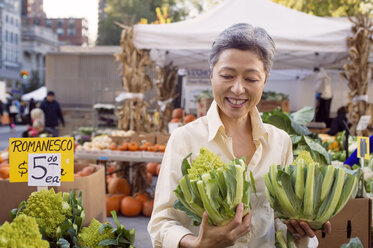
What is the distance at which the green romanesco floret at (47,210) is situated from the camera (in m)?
1.53

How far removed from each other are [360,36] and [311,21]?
31.3 inches

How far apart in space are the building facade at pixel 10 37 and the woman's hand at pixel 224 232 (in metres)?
59.4

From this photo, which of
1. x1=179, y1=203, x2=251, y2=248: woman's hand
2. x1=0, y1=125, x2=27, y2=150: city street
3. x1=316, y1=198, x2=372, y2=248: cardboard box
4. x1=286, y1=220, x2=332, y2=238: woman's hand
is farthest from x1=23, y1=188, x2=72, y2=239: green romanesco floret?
x1=0, y1=125, x2=27, y2=150: city street

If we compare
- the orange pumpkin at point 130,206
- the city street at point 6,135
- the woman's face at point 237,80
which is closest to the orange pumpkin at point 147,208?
the orange pumpkin at point 130,206

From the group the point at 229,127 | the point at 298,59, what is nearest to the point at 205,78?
the point at 298,59

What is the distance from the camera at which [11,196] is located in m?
2.17

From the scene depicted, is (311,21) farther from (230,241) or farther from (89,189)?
(230,241)

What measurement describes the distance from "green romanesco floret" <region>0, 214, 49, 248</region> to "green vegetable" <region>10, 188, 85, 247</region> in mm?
381

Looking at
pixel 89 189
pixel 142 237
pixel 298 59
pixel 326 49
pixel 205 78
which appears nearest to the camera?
pixel 89 189

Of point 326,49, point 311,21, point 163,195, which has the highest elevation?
point 311,21

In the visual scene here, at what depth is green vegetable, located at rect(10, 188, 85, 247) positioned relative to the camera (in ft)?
5.00

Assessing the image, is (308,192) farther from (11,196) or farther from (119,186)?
(119,186)

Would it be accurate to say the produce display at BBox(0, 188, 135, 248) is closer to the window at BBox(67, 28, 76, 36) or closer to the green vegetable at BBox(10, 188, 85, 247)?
the green vegetable at BBox(10, 188, 85, 247)

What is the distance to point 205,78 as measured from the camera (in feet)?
31.6
